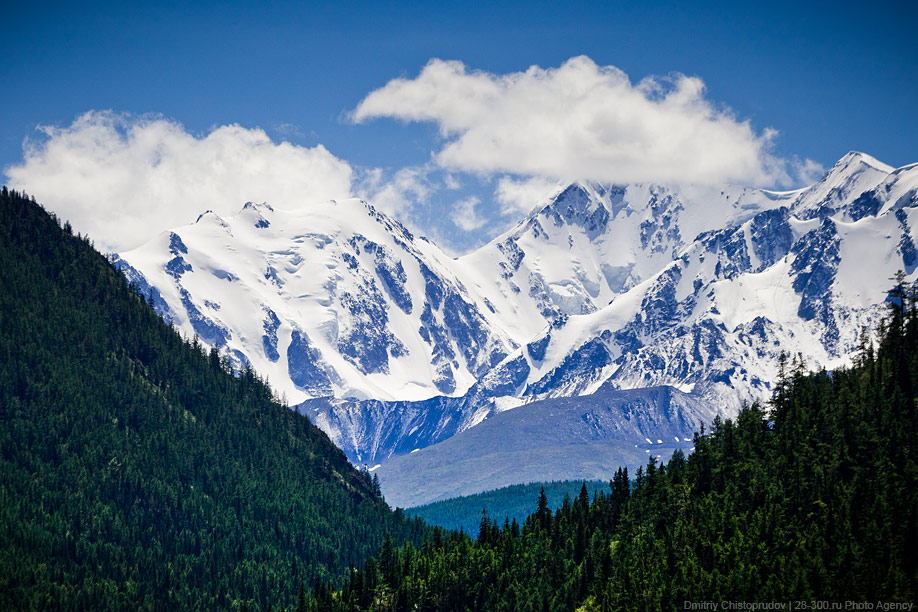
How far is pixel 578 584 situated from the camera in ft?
637

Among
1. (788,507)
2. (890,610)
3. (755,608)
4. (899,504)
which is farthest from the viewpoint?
(788,507)

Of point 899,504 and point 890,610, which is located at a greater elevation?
point 899,504

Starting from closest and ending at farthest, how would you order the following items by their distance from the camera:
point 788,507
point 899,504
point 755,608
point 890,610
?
point 890,610 < point 755,608 < point 899,504 < point 788,507

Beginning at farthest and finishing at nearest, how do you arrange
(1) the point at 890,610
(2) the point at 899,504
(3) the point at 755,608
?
(2) the point at 899,504
(3) the point at 755,608
(1) the point at 890,610

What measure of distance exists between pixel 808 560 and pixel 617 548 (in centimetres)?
3750

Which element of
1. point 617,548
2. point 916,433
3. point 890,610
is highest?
point 916,433

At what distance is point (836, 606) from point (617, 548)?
1812 inches

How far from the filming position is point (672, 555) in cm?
18425

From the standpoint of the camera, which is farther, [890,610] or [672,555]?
[672,555]

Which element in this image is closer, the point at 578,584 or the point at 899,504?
the point at 899,504

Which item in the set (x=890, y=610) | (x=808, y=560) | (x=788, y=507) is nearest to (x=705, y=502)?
(x=788, y=507)

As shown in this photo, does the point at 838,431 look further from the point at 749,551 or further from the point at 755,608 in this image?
the point at 755,608

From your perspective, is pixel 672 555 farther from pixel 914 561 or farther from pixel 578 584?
pixel 914 561

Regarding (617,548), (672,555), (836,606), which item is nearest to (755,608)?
(836,606)
